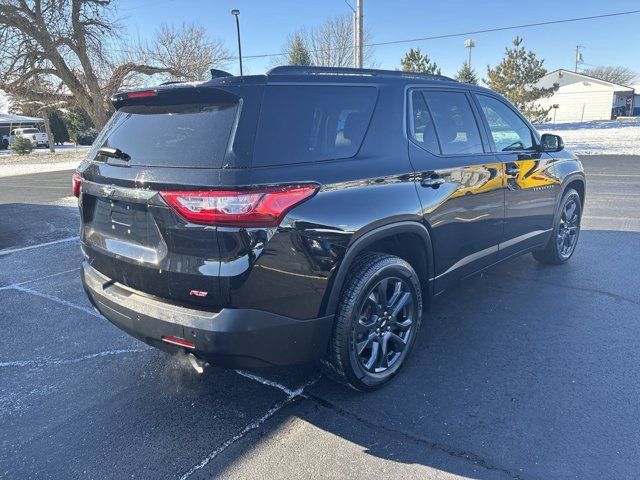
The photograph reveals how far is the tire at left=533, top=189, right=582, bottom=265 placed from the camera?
16.0 ft

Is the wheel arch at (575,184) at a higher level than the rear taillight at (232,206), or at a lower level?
lower

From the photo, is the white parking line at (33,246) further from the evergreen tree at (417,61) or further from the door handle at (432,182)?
the evergreen tree at (417,61)

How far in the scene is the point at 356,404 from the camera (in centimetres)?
280

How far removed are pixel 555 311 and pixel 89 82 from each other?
17627 mm

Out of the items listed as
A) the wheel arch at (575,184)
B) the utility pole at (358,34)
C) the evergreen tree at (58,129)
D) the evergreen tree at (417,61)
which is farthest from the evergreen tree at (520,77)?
the evergreen tree at (58,129)

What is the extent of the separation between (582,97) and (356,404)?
6696cm

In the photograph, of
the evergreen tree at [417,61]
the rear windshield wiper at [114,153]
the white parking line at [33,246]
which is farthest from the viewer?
the evergreen tree at [417,61]

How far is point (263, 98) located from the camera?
2.31m

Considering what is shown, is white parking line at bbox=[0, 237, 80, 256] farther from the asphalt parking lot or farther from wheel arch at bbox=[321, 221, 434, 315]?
wheel arch at bbox=[321, 221, 434, 315]

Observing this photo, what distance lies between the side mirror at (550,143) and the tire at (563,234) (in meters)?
0.60

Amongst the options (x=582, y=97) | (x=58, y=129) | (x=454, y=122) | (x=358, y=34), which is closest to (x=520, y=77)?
(x=358, y=34)

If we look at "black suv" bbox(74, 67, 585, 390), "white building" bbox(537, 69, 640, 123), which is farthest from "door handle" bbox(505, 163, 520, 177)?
"white building" bbox(537, 69, 640, 123)

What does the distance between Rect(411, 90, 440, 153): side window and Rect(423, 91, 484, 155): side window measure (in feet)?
0.21

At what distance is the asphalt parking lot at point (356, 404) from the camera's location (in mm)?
2311
